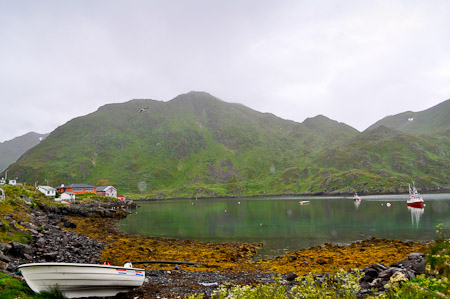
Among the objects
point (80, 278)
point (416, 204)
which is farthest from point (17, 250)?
point (416, 204)

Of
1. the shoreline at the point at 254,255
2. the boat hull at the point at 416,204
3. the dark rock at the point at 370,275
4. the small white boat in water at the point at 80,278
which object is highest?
the small white boat in water at the point at 80,278

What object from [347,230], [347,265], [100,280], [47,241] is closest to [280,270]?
[347,265]

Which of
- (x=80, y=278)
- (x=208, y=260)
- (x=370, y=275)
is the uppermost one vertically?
(x=80, y=278)

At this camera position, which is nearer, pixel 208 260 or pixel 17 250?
pixel 17 250

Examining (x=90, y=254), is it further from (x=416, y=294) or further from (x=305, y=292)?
(x=416, y=294)

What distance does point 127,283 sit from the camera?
16.0 meters

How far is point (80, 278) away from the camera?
14312 mm

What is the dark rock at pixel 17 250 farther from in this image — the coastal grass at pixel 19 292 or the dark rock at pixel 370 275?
the dark rock at pixel 370 275

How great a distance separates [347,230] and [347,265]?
29.0 meters

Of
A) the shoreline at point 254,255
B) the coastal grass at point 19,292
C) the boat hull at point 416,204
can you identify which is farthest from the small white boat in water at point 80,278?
the boat hull at point 416,204

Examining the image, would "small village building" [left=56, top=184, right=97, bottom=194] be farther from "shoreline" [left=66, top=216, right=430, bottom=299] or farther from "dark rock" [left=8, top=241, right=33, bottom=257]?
"dark rock" [left=8, top=241, right=33, bottom=257]

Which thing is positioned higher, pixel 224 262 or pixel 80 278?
pixel 80 278

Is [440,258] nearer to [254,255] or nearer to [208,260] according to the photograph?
[208,260]

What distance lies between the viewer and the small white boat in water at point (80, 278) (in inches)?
533
